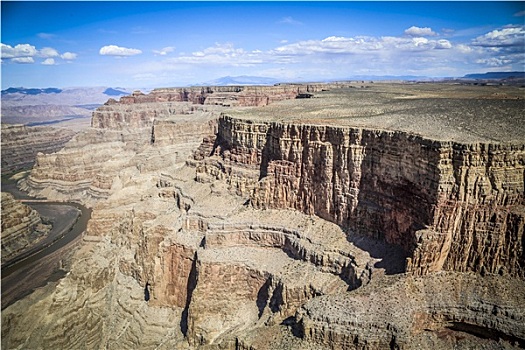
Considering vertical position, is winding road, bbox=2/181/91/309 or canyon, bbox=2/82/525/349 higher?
canyon, bbox=2/82/525/349

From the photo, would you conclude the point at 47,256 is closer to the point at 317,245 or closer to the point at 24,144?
the point at 317,245

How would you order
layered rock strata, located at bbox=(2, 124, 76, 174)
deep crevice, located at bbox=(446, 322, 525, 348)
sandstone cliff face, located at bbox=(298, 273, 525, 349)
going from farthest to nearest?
layered rock strata, located at bbox=(2, 124, 76, 174) < sandstone cliff face, located at bbox=(298, 273, 525, 349) < deep crevice, located at bbox=(446, 322, 525, 348)

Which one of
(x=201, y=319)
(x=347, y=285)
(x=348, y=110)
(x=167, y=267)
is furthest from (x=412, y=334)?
(x=348, y=110)

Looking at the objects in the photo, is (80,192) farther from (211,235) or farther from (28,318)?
(211,235)

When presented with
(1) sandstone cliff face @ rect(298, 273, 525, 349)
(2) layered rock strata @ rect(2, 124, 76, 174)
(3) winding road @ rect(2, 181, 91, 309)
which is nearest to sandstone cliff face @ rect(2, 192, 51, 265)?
(3) winding road @ rect(2, 181, 91, 309)

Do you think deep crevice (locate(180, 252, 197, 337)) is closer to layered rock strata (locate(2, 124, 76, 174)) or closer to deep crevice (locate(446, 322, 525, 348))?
deep crevice (locate(446, 322, 525, 348))

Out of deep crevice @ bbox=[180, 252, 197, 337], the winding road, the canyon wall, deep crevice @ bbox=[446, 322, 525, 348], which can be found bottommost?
the winding road

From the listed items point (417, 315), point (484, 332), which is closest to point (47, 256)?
point (417, 315)

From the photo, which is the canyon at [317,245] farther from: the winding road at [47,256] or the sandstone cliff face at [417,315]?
the winding road at [47,256]
